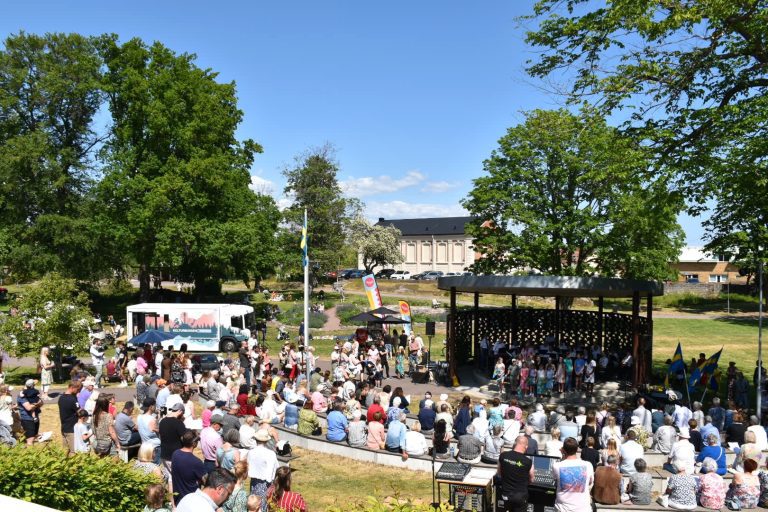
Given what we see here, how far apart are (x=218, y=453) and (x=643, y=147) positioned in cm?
1436

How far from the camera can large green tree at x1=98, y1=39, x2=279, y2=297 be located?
121 feet

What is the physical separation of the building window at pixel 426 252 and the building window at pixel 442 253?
4.82 feet

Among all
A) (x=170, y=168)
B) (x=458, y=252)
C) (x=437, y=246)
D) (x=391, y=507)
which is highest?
(x=170, y=168)

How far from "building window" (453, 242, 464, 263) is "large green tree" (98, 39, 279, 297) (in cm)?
5556

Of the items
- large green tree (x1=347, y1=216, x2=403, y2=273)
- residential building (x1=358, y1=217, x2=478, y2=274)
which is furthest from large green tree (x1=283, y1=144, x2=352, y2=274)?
residential building (x1=358, y1=217, x2=478, y2=274)

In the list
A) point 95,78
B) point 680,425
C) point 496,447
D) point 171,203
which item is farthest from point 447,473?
point 95,78

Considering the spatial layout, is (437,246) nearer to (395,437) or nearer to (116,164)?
(116,164)

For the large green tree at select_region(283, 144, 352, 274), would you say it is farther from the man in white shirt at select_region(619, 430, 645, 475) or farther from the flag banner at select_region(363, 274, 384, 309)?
the man in white shirt at select_region(619, 430, 645, 475)

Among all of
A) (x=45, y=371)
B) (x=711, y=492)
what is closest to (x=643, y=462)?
(x=711, y=492)

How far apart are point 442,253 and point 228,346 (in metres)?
67.2

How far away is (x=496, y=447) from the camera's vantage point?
12445 millimetres

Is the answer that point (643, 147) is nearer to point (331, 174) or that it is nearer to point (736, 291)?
point (331, 174)

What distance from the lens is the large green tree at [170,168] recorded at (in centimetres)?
3684

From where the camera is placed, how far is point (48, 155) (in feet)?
127
